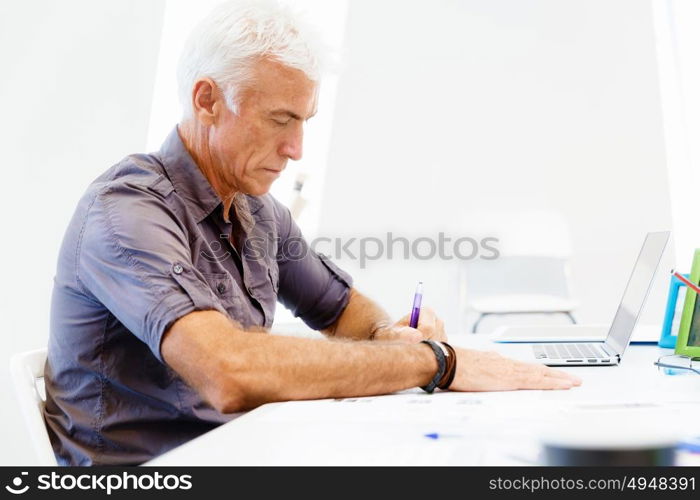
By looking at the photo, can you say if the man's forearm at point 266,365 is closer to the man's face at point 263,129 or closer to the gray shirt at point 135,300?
the gray shirt at point 135,300

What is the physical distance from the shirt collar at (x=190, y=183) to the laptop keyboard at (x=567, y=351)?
739 mm

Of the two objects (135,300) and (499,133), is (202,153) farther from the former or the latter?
(499,133)

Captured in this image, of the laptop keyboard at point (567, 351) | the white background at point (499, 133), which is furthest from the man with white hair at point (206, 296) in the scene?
the white background at point (499, 133)

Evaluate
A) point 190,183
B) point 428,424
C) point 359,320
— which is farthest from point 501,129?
point 428,424

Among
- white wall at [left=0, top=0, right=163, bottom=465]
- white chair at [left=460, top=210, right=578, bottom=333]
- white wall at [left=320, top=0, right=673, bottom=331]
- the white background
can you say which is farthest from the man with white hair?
white wall at [left=320, top=0, right=673, bottom=331]

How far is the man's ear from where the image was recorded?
140 centimetres

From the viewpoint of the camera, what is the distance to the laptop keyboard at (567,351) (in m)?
1.52

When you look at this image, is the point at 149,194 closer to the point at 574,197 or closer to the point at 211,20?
the point at 211,20

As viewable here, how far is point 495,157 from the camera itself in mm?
4117

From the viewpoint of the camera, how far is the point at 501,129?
4.11 metres

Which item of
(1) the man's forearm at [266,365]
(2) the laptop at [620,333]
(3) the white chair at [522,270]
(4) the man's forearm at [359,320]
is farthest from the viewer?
(3) the white chair at [522,270]

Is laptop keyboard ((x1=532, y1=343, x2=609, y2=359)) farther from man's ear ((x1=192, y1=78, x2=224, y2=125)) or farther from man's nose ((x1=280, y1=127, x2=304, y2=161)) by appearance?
man's ear ((x1=192, y1=78, x2=224, y2=125))

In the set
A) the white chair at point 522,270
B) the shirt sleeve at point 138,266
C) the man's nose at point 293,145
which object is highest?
the man's nose at point 293,145

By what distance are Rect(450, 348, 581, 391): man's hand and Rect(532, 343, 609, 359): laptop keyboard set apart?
369 millimetres
